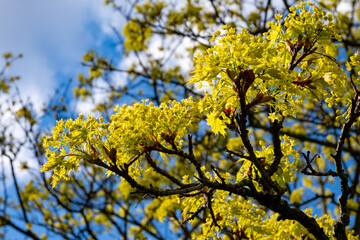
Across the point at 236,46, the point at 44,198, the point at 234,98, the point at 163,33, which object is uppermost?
the point at 163,33

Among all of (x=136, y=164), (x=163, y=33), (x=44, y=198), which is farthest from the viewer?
(x=44, y=198)

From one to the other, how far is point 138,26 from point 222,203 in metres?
5.82

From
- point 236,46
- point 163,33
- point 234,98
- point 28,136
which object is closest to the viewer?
point 236,46

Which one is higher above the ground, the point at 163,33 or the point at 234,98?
the point at 163,33

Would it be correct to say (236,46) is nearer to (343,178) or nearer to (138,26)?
(343,178)

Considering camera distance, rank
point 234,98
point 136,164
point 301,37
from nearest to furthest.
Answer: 1. point 234,98
2. point 301,37
3. point 136,164

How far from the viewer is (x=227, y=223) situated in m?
3.14

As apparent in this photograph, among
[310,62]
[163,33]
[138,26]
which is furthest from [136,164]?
[138,26]

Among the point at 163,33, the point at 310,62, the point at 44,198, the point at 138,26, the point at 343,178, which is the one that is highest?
the point at 138,26

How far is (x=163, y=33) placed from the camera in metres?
7.50

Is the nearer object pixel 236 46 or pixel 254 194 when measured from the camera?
pixel 236 46

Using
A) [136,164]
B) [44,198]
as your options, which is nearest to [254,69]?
[136,164]

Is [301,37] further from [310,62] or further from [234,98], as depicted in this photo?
[234,98]

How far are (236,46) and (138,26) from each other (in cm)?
620
